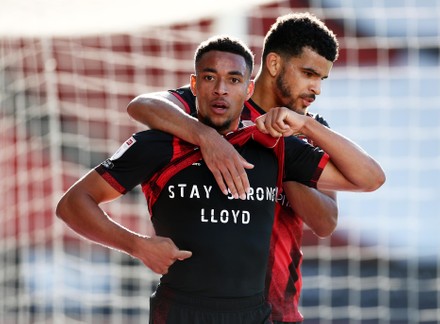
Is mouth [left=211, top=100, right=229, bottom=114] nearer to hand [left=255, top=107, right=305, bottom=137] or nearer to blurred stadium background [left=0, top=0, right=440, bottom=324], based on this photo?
hand [left=255, top=107, right=305, bottom=137]

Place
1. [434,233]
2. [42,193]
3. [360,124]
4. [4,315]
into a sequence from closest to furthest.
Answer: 1. [4,315]
2. [42,193]
3. [360,124]
4. [434,233]

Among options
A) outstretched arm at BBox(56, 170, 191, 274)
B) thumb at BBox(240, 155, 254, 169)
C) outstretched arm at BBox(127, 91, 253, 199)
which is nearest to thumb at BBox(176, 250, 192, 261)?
outstretched arm at BBox(56, 170, 191, 274)

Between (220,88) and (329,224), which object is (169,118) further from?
(329,224)

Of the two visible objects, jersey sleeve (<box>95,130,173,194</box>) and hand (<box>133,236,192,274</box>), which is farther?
jersey sleeve (<box>95,130,173,194</box>)

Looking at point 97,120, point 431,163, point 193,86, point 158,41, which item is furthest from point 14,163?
point 193,86

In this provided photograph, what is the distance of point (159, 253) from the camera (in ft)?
9.16

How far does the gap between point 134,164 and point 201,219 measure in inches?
10.8

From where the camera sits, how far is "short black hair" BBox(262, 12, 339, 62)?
11.8 feet

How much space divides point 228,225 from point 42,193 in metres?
5.77

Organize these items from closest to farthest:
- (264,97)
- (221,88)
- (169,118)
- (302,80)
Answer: (221,88), (169,118), (302,80), (264,97)

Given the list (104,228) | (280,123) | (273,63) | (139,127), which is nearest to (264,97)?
(273,63)

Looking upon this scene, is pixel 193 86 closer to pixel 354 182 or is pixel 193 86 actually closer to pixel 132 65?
pixel 354 182

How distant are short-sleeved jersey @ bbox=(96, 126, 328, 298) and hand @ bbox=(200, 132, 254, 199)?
0.07m

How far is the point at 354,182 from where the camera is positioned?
3.13 meters
